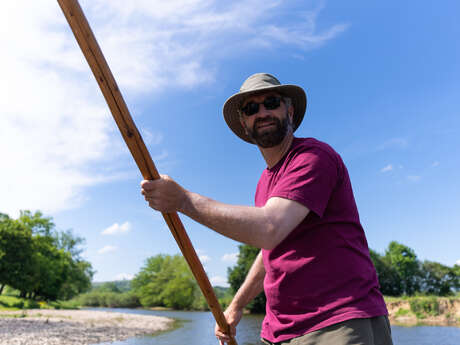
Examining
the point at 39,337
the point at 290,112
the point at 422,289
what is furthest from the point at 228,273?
the point at 290,112

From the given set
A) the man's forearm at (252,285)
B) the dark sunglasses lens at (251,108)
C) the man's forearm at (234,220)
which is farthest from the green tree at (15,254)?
the man's forearm at (234,220)

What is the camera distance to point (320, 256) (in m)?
1.75

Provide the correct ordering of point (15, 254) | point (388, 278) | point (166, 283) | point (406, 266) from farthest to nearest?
point (166, 283)
point (406, 266)
point (388, 278)
point (15, 254)

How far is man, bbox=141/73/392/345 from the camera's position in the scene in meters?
1.57

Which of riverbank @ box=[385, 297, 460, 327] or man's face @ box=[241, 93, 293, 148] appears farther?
riverbank @ box=[385, 297, 460, 327]

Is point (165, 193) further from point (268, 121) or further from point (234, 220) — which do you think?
point (268, 121)

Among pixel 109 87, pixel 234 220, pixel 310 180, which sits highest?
pixel 109 87

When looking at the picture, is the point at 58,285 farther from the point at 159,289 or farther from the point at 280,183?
the point at 280,183

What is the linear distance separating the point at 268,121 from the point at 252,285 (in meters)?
1.25

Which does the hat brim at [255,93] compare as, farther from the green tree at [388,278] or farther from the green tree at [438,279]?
the green tree at [438,279]

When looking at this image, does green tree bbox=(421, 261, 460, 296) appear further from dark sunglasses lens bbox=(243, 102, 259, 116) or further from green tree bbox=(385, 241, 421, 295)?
dark sunglasses lens bbox=(243, 102, 259, 116)

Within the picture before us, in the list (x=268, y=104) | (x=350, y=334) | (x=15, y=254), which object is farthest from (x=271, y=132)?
(x=15, y=254)

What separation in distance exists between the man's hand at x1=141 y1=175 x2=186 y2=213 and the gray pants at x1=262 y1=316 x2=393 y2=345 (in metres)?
0.89

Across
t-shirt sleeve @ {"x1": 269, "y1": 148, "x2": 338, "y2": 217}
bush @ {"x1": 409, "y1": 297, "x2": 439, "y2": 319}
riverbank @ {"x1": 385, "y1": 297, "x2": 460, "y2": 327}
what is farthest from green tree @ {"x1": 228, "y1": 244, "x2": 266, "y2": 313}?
t-shirt sleeve @ {"x1": 269, "y1": 148, "x2": 338, "y2": 217}
